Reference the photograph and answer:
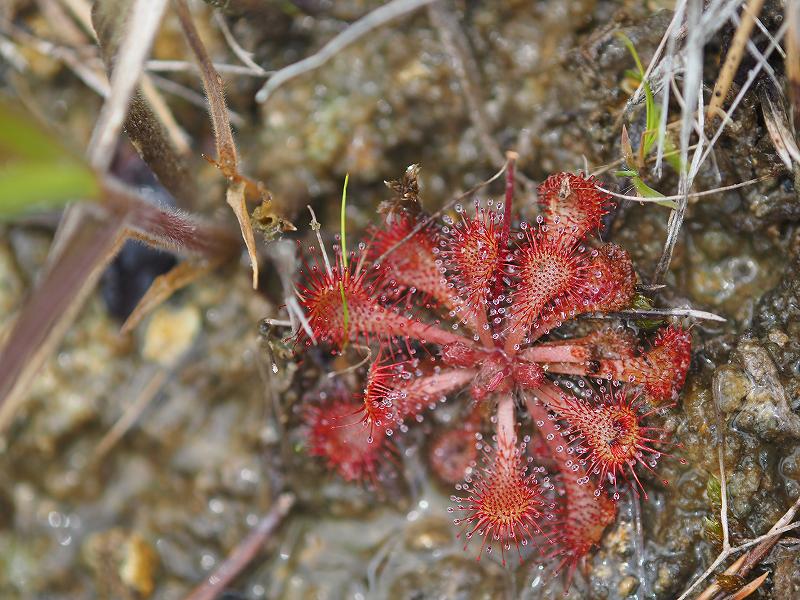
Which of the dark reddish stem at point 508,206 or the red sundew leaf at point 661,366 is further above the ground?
the dark reddish stem at point 508,206

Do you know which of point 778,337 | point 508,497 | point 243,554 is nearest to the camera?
point 508,497

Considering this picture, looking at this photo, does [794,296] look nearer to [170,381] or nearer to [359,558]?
[359,558]

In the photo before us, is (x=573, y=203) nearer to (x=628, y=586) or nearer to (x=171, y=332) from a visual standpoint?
(x=628, y=586)

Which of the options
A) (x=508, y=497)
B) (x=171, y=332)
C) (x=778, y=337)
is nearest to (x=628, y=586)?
(x=508, y=497)

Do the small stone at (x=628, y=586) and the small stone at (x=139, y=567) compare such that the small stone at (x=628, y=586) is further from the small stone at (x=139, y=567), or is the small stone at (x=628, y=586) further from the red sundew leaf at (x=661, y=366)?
the small stone at (x=139, y=567)

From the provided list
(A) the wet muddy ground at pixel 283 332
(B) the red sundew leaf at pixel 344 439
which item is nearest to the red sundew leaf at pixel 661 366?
(A) the wet muddy ground at pixel 283 332

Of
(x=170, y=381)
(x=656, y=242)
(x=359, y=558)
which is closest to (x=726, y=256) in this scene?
(x=656, y=242)
